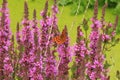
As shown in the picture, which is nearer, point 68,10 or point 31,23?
point 31,23

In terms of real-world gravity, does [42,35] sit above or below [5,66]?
above

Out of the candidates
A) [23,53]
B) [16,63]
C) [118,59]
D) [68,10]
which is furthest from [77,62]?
[68,10]

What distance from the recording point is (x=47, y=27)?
371 cm

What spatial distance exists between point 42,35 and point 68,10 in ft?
15.9

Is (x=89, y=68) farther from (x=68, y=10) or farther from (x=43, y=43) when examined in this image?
(x=68, y=10)

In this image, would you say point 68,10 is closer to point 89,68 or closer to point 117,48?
point 117,48

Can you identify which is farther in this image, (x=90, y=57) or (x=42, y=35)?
(x=42, y=35)

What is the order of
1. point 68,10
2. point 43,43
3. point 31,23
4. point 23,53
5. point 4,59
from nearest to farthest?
1. point 4,59
2. point 23,53
3. point 43,43
4. point 31,23
5. point 68,10

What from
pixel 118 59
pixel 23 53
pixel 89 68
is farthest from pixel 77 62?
pixel 118 59

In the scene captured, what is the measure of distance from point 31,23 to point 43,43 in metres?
0.38

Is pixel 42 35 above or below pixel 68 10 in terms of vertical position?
below

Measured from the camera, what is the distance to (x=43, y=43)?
3.53 meters

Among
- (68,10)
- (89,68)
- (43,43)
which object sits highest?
(68,10)

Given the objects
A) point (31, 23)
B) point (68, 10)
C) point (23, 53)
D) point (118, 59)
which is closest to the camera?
point (23, 53)
